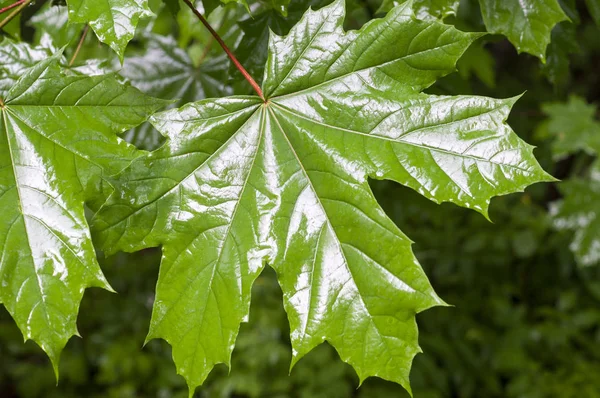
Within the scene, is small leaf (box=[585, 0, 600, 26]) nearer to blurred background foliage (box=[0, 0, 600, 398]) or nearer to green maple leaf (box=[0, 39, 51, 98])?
blurred background foliage (box=[0, 0, 600, 398])

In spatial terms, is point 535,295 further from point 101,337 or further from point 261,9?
point 261,9

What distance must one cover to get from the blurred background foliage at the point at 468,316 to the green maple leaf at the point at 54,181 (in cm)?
194

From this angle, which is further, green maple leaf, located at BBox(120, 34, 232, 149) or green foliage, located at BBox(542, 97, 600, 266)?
green foliage, located at BBox(542, 97, 600, 266)

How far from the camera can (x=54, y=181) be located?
1.03 metres

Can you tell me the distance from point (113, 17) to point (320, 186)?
1.53ft

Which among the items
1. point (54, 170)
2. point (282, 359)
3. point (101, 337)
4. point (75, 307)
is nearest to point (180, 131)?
point (54, 170)

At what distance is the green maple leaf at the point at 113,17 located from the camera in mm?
994

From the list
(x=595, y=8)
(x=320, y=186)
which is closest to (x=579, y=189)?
(x=595, y=8)

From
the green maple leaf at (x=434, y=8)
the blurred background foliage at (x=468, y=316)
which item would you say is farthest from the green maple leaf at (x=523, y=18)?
the blurred background foliage at (x=468, y=316)

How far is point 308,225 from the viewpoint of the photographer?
1.09 meters

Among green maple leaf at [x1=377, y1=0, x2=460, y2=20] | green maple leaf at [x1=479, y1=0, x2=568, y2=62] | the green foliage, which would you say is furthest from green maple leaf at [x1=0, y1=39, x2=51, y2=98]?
the green foliage

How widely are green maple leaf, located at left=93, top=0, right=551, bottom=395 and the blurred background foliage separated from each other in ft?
5.76

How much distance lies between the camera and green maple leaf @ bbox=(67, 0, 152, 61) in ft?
3.26

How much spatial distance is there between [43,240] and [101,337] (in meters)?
3.68
